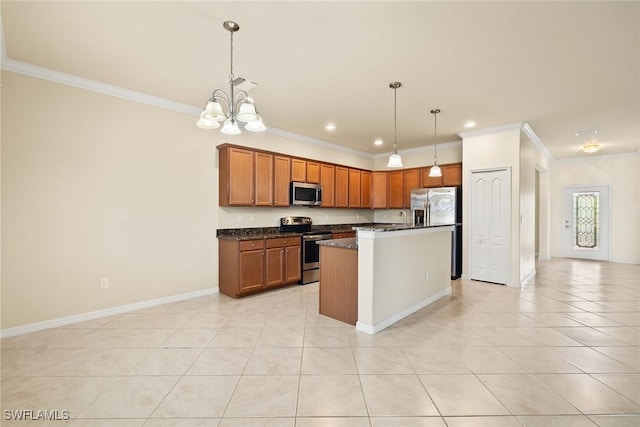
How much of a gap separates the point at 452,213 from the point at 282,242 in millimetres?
3327

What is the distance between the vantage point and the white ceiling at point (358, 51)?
216 cm

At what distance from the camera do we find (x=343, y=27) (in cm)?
232

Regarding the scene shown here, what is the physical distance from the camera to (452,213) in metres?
5.48

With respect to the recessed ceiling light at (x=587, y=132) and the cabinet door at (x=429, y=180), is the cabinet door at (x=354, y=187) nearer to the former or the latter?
the cabinet door at (x=429, y=180)

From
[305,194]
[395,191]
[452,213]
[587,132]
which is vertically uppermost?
[587,132]

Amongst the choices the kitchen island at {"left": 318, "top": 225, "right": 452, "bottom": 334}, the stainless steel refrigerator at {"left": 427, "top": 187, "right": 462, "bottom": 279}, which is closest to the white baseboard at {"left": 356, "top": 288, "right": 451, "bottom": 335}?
the kitchen island at {"left": 318, "top": 225, "right": 452, "bottom": 334}

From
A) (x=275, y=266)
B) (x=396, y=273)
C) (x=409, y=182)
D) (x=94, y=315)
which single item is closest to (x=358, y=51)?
(x=396, y=273)

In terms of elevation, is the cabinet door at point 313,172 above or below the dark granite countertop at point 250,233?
above

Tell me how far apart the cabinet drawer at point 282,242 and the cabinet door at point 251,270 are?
0.21m

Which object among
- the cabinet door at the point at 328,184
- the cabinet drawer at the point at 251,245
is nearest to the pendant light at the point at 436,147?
the cabinet door at the point at 328,184

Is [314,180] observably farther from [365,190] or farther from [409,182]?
[409,182]

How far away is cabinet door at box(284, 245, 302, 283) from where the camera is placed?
471 centimetres

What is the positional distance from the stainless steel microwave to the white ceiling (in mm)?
1466

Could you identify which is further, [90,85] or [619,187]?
[619,187]
